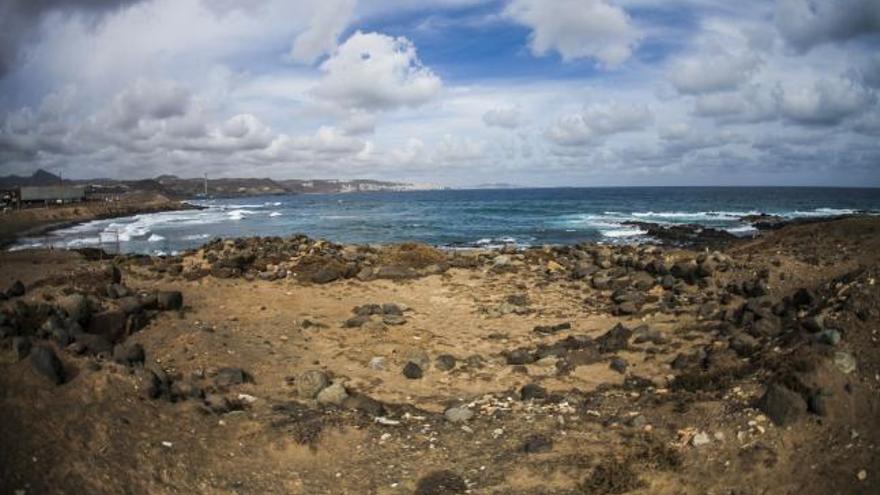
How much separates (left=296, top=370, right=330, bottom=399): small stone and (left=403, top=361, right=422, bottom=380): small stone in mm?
1319

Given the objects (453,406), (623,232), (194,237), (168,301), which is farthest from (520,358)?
(194,237)

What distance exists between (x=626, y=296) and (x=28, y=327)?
1161 cm

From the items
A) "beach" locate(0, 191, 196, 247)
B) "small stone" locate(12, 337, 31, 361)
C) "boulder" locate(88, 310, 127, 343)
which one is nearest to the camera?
"small stone" locate(12, 337, 31, 361)

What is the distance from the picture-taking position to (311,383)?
9.10 metres

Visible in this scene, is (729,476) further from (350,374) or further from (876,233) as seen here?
(876,233)

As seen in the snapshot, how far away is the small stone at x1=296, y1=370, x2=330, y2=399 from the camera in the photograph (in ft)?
29.4

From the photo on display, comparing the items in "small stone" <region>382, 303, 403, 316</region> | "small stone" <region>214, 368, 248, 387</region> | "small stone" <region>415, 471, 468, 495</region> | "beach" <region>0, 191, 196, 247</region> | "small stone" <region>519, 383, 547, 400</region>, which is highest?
"beach" <region>0, 191, 196, 247</region>

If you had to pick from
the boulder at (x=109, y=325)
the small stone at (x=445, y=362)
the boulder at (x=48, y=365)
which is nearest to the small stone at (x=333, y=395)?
the small stone at (x=445, y=362)

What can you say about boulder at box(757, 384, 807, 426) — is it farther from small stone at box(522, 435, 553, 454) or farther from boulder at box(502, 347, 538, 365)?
boulder at box(502, 347, 538, 365)

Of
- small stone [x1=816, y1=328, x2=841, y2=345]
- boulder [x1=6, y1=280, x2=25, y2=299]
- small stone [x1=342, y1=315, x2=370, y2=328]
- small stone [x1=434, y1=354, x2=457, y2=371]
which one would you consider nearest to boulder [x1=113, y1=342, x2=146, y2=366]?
boulder [x1=6, y1=280, x2=25, y2=299]

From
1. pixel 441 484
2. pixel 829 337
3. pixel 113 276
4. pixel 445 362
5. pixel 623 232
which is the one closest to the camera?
pixel 441 484

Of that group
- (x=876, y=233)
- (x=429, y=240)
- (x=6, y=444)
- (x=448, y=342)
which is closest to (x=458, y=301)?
(x=448, y=342)

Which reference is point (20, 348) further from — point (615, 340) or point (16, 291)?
point (615, 340)

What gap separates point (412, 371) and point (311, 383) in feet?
5.55
